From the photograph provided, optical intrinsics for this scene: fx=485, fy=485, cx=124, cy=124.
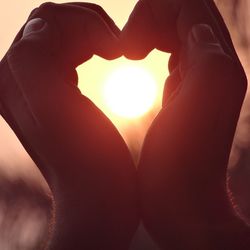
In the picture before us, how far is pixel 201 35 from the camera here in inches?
34.9

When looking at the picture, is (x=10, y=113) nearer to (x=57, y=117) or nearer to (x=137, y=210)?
(x=57, y=117)

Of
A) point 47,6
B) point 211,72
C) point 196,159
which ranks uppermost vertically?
point 47,6

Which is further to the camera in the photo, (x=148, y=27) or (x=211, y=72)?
(x=148, y=27)

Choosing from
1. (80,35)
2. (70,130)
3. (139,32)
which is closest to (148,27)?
(139,32)

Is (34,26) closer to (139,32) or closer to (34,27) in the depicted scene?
(34,27)

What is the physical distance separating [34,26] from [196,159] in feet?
1.33

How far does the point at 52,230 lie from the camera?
0.75 meters

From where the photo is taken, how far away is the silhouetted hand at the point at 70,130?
735 millimetres

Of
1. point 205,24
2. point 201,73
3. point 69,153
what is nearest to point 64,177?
point 69,153

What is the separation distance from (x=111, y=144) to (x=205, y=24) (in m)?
0.31

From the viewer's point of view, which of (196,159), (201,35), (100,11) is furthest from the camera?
(100,11)

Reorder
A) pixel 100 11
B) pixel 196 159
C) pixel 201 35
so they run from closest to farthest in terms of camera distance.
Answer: pixel 196 159 → pixel 201 35 → pixel 100 11

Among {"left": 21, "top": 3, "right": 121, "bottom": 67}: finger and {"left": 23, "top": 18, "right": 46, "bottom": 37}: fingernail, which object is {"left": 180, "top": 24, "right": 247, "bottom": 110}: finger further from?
{"left": 23, "top": 18, "right": 46, "bottom": 37}: fingernail

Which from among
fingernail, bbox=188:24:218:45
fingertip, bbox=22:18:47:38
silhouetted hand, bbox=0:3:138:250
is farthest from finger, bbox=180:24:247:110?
fingertip, bbox=22:18:47:38
